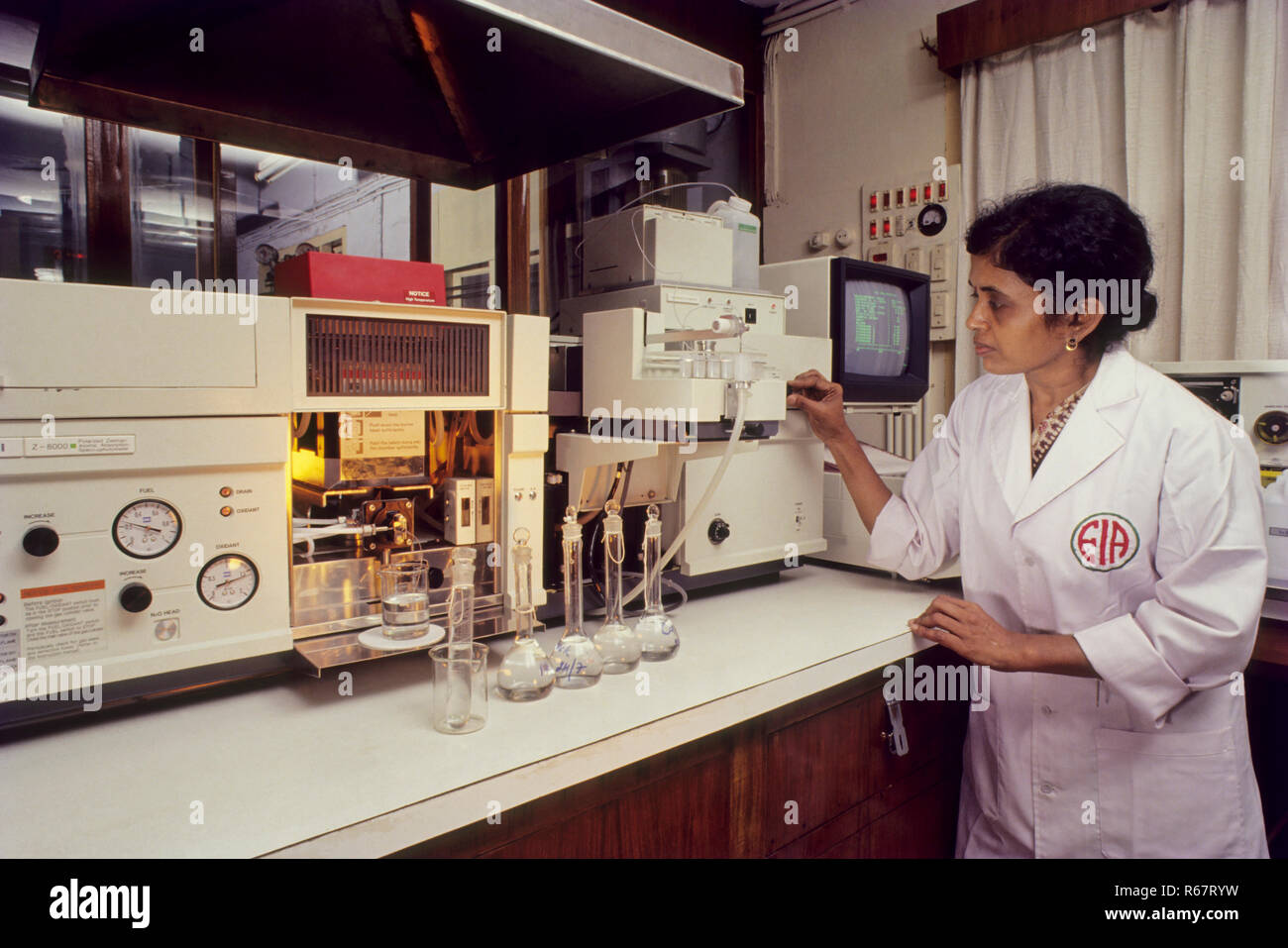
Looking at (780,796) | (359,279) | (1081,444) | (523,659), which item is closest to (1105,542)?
(1081,444)

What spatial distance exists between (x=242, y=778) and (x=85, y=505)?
0.37 metres

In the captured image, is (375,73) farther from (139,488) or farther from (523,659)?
(523,659)

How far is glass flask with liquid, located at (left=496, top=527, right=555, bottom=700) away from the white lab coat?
822 mm

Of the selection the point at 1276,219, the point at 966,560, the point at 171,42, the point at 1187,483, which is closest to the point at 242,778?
the point at 171,42

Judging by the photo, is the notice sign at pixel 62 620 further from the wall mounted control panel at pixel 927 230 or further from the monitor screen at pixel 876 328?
the wall mounted control panel at pixel 927 230

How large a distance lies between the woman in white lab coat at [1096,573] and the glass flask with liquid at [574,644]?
629 mm

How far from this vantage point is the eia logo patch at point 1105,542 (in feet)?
4.19

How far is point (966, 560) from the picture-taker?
1473 millimetres

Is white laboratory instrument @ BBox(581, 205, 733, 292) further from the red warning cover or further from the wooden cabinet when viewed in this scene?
the wooden cabinet

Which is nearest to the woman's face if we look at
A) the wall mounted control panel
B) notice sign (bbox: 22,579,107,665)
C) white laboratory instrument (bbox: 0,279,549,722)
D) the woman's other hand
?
the woman's other hand

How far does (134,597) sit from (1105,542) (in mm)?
1405
